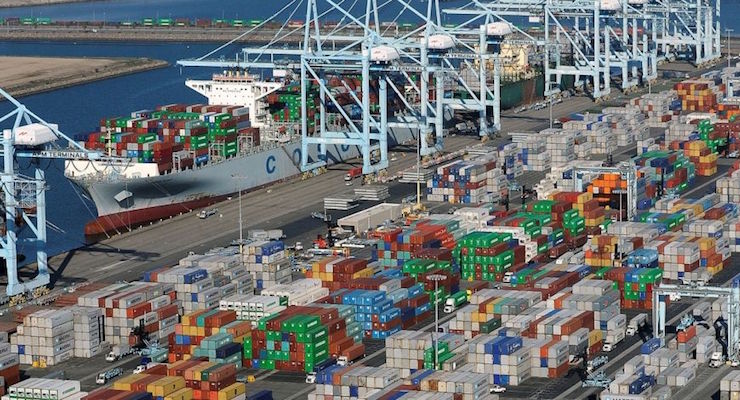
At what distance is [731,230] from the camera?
98.0 meters

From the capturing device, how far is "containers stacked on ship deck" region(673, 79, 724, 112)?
147875mm

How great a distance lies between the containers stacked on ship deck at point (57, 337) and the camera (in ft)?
258

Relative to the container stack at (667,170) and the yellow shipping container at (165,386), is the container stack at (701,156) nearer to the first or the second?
the container stack at (667,170)

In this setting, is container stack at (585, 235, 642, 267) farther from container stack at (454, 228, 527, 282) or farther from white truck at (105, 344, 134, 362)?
white truck at (105, 344, 134, 362)

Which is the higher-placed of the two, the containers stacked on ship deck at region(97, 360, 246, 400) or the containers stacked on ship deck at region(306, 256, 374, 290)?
the containers stacked on ship deck at region(306, 256, 374, 290)

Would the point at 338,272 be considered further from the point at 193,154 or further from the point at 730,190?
the point at 730,190

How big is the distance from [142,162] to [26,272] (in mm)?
16820

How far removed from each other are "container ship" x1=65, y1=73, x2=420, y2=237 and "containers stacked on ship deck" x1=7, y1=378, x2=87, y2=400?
2527 cm

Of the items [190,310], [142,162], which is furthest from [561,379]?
[142,162]

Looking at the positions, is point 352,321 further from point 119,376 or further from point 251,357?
point 119,376

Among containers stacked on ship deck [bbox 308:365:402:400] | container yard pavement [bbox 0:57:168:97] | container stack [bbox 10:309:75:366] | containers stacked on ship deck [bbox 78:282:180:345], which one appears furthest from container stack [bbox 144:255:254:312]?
container yard pavement [bbox 0:57:168:97]

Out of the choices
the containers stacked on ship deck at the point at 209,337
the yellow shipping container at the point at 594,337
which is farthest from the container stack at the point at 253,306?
the yellow shipping container at the point at 594,337

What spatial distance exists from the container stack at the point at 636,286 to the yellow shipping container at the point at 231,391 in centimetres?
2159

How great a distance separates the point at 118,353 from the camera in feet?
258
